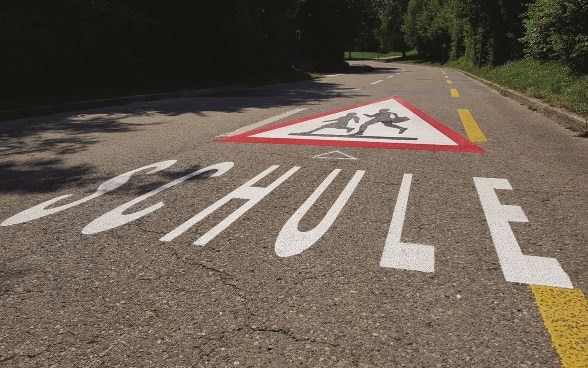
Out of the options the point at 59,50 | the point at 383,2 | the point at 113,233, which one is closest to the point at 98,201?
the point at 113,233

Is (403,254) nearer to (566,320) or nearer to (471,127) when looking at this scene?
(566,320)

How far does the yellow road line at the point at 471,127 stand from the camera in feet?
20.2

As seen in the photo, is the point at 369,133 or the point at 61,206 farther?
the point at 369,133

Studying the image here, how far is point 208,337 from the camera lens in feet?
5.91

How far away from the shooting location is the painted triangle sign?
5.73 m

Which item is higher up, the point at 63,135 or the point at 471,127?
the point at 63,135

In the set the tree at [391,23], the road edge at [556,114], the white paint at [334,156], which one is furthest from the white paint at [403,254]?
the tree at [391,23]

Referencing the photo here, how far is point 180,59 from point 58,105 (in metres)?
9.79

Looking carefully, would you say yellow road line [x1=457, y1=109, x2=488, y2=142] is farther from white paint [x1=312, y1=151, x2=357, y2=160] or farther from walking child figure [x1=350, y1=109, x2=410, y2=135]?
white paint [x1=312, y1=151, x2=357, y2=160]

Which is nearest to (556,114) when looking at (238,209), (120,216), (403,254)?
(403,254)

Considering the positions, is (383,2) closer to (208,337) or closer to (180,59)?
(180,59)

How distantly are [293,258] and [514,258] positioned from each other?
126 centimetres

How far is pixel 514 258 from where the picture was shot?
2451 millimetres

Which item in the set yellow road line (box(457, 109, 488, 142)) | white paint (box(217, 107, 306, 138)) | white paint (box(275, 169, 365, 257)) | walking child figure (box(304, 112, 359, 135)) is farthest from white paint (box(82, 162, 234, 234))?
yellow road line (box(457, 109, 488, 142))
